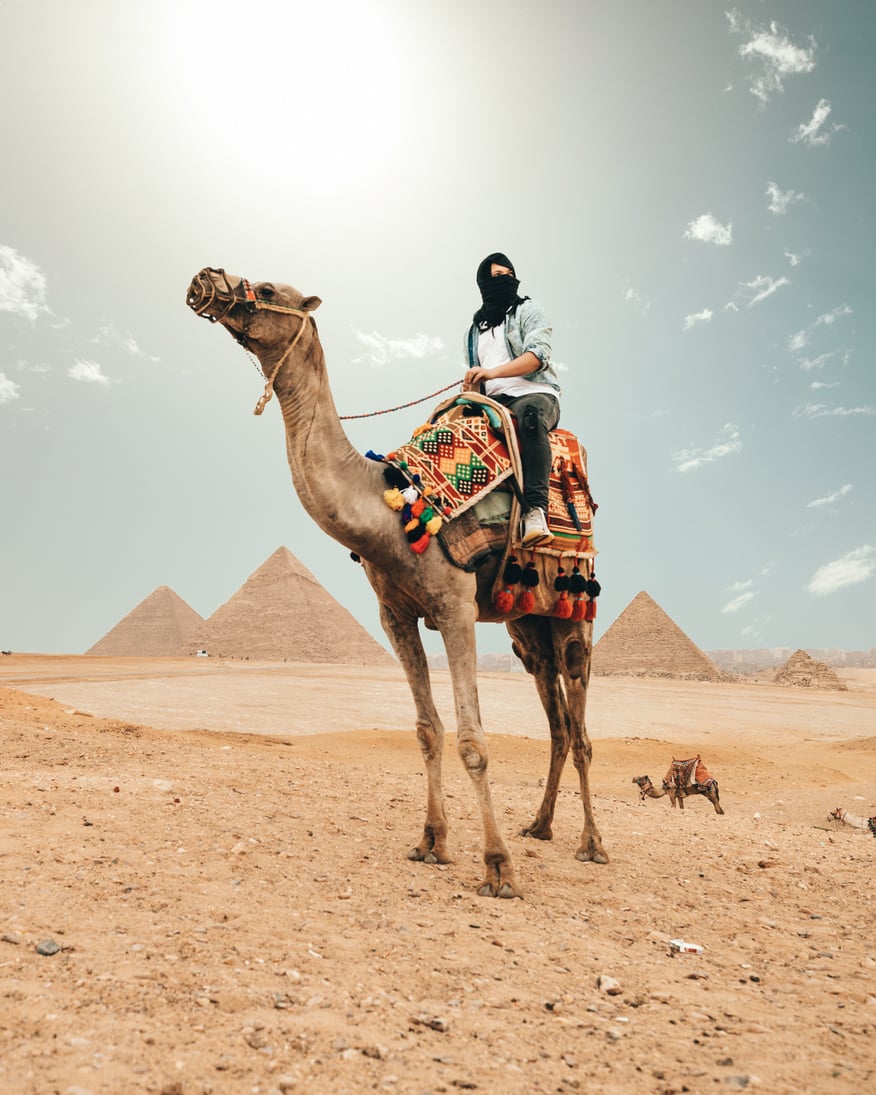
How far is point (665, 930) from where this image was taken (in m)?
3.34

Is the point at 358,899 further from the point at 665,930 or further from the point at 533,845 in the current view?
the point at 533,845

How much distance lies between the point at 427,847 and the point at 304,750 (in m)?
6.95

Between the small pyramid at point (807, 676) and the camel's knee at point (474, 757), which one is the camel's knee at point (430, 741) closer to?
the camel's knee at point (474, 757)

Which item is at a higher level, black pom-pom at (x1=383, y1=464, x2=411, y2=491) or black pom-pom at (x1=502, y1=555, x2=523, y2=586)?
black pom-pom at (x1=383, y1=464, x2=411, y2=491)

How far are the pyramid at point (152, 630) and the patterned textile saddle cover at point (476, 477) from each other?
299 ft

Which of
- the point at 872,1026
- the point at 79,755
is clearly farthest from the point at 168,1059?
the point at 79,755

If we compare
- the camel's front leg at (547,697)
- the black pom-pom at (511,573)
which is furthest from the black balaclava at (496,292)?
the camel's front leg at (547,697)

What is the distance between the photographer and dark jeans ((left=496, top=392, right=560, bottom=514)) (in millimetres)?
4332

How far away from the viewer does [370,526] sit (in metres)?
3.88

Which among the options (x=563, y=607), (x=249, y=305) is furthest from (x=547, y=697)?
(x=249, y=305)

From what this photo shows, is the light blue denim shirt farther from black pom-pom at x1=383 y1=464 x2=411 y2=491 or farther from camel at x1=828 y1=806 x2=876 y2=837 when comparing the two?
camel at x1=828 y1=806 x2=876 y2=837

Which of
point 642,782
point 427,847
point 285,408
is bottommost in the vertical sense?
point 642,782

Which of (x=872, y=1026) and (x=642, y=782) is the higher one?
(x=872, y=1026)

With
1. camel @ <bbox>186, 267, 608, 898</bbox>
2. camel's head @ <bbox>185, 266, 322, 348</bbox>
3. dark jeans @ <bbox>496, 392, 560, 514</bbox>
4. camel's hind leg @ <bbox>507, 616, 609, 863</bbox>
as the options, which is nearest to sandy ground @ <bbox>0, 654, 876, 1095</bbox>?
camel's hind leg @ <bbox>507, 616, 609, 863</bbox>
